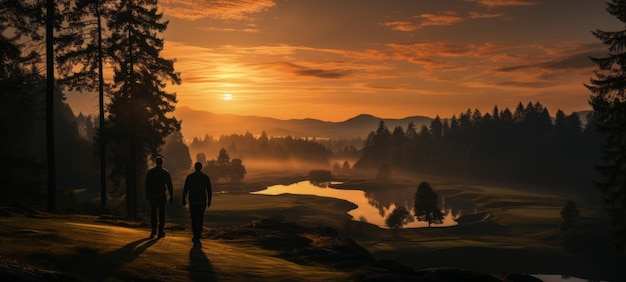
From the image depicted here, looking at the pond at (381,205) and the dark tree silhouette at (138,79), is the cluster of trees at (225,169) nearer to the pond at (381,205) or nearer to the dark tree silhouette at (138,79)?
the pond at (381,205)

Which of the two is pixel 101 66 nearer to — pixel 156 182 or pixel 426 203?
pixel 156 182

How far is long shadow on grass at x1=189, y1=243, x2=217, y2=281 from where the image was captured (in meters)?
12.4

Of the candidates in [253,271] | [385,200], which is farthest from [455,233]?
[253,271]

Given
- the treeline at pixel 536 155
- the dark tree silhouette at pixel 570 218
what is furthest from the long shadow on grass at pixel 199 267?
the treeline at pixel 536 155

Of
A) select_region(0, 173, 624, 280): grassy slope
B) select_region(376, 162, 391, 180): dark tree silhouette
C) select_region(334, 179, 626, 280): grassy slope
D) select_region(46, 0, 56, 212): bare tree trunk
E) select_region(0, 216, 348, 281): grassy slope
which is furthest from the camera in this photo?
select_region(376, 162, 391, 180): dark tree silhouette

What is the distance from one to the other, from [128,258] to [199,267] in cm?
191

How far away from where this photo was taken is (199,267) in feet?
44.3

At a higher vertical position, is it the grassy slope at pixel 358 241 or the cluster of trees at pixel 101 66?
the cluster of trees at pixel 101 66

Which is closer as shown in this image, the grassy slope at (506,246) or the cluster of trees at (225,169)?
the grassy slope at (506,246)

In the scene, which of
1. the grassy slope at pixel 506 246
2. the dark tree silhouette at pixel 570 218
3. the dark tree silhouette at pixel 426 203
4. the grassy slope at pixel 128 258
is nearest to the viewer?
the grassy slope at pixel 128 258

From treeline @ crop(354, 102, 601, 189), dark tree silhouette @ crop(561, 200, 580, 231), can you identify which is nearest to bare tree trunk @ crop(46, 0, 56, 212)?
dark tree silhouette @ crop(561, 200, 580, 231)

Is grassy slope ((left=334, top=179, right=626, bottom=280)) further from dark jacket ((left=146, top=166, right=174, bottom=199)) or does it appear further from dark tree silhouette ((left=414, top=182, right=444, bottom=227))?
dark jacket ((left=146, top=166, right=174, bottom=199))

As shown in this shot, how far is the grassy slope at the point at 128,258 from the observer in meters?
11.9

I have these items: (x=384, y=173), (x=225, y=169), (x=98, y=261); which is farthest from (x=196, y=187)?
(x=384, y=173)
